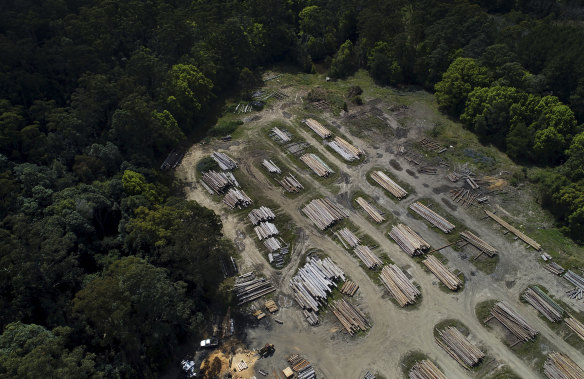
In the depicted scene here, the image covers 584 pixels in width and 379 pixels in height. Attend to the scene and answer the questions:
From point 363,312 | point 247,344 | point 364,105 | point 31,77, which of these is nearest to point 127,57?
point 31,77

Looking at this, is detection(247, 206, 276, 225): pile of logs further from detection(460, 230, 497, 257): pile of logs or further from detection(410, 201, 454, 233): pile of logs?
detection(460, 230, 497, 257): pile of logs

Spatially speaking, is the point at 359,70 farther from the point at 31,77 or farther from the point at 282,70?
the point at 31,77

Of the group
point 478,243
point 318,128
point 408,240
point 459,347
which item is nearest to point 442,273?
point 408,240

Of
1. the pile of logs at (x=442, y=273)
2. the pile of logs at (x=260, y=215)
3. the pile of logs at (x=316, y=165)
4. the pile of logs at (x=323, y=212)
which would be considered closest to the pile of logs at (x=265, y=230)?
the pile of logs at (x=260, y=215)

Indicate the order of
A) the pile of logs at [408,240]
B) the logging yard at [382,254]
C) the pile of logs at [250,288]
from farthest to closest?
1. the pile of logs at [408,240]
2. the pile of logs at [250,288]
3. the logging yard at [382,254]

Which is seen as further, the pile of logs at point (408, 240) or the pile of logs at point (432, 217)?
the pile of logs at point (432, 217)

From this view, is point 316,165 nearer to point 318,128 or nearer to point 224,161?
point 318,128

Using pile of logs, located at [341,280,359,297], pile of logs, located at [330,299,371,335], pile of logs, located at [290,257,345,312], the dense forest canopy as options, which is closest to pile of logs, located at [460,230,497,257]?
the dense forest canopy

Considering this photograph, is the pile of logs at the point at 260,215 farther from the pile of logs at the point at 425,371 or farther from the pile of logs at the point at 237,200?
the pile of logs at the point at 425,371
